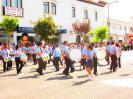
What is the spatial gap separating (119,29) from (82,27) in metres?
27.4

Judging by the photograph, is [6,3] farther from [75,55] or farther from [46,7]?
[75,55]

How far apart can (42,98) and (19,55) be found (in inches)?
335

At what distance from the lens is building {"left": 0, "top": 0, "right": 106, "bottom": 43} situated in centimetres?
3660

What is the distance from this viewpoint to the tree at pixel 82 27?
4522 centimetres

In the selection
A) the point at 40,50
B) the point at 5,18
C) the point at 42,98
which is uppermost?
the point at 5,18

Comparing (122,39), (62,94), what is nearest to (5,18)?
(62,94)

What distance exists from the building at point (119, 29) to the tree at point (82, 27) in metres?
17.5

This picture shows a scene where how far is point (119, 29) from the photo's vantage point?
235 ft

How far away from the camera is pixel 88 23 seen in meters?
47.2

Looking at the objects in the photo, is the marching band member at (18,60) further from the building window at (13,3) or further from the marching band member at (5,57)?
the building window at (13,3)

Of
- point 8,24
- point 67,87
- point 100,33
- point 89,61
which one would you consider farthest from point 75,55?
point 100,33

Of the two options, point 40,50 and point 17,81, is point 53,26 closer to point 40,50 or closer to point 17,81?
point 40,50

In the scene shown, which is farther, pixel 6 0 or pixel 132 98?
pixel 6 0

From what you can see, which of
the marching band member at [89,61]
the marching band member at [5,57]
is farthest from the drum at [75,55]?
the marching band member at [5,57]
